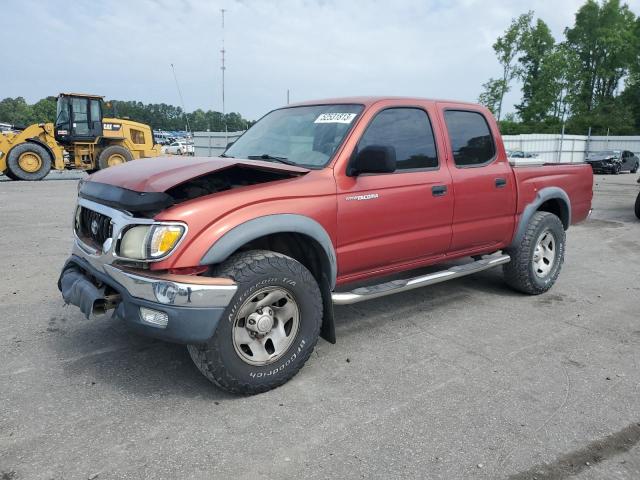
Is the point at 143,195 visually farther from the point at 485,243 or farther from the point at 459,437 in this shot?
the point at 485,243

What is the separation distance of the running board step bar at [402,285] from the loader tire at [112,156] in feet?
52.3

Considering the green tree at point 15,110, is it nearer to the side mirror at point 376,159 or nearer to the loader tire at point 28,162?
the loader tire at point 28,162

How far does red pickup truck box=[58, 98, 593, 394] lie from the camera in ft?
9.50

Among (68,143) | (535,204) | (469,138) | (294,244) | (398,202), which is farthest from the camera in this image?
(68,143)

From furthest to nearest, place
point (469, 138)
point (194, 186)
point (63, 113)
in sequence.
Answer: point (63, 113)
point (469, 138)
point (194, 186)

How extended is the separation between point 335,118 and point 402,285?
4.56ft

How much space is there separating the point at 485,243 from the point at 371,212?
1635mm

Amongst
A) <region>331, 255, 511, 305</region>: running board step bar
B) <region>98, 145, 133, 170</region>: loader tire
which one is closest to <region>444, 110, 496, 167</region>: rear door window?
<region>331, 255, 511, 305</region>: running board step bar

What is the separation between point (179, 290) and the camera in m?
2.80

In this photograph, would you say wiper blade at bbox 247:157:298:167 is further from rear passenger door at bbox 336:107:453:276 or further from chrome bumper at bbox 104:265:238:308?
chrome bumper at bbox 104:265:238:308

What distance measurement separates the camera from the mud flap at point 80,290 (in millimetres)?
3070

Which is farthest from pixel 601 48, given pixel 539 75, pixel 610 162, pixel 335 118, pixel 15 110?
pixel 15 110

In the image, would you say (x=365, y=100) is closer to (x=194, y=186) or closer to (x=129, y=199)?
(x=194, y=186)

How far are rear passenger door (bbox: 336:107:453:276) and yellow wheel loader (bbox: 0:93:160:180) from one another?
52.6ft
